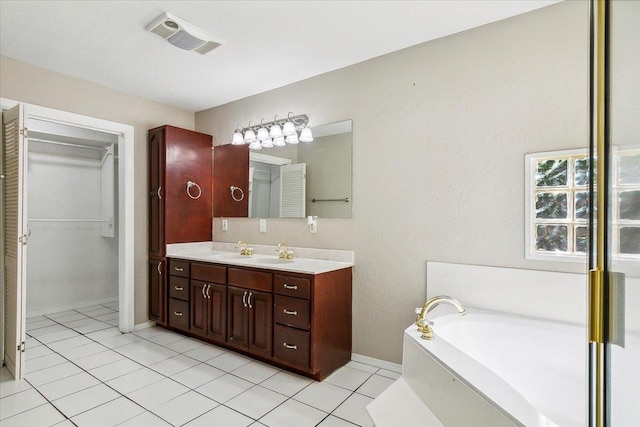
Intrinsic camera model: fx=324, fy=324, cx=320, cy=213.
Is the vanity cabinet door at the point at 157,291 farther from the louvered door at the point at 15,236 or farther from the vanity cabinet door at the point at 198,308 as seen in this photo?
the louvered door at the point at 15,236

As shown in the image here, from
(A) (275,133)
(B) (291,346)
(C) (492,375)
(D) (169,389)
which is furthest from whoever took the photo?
(A) (275,133)

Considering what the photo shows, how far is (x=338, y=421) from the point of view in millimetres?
1910

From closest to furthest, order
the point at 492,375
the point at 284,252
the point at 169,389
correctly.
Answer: the point at 492,375 → the point at 169,389 → the point at 284,252

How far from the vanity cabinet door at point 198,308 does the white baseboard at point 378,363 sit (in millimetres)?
1413

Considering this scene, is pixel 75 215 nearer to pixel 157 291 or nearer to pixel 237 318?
pixel 157 291

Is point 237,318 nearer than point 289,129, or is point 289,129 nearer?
point 237,318

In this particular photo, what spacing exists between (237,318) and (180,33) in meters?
2.23

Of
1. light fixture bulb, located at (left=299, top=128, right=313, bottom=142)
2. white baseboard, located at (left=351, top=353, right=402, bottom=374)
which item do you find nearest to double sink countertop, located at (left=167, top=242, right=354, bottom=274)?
white baseboard, located at (left=351, top=353, right=402, bottom=374)

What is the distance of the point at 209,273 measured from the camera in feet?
9.86

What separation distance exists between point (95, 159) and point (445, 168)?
4580 millimetres

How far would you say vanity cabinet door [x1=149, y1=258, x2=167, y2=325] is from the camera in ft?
11.3

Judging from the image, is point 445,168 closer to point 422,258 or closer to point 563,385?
point 422,258

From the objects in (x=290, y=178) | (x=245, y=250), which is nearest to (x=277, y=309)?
(x=245, y=250)

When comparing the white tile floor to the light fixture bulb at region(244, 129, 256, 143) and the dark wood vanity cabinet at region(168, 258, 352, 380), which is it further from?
the light fixture bulb at region(244, 129, 256, 143)
